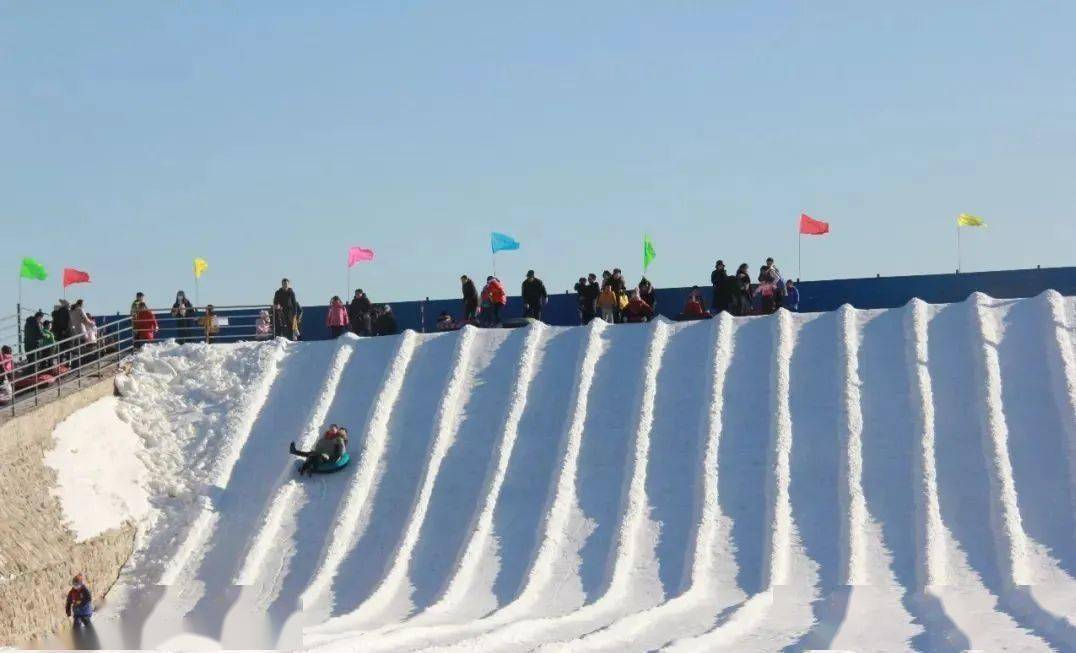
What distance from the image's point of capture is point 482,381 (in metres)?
24.1

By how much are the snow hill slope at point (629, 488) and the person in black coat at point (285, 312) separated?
1572mm

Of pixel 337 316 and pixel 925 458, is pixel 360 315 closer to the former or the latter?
pixel 337 316

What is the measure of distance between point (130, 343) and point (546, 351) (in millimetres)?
7260

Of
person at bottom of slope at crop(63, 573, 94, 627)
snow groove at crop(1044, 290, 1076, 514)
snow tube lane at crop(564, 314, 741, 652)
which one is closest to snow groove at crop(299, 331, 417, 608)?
person at bottom of slope at crop(63, 573, 94, 627)

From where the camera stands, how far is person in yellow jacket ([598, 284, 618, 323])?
2625cm

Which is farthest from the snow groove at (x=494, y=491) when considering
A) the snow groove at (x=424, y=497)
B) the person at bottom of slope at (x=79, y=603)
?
the person at bottom of slope at (x=79, y=603)

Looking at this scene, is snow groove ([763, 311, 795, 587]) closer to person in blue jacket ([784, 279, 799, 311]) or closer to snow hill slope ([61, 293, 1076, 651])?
snow hill slope ([61, 293, 1076, 651])

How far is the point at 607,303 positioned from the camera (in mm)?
26250

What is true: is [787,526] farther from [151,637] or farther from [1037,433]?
[151,637]

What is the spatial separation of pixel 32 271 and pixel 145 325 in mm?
2529

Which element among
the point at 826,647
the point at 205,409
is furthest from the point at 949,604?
the point at 205,409

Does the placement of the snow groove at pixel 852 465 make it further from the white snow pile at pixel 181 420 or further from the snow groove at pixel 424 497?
the white snow pile at pixel 181 420

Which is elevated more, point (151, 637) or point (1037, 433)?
point (1037, 433)

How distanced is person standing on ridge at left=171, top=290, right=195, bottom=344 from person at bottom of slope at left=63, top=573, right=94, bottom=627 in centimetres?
804
